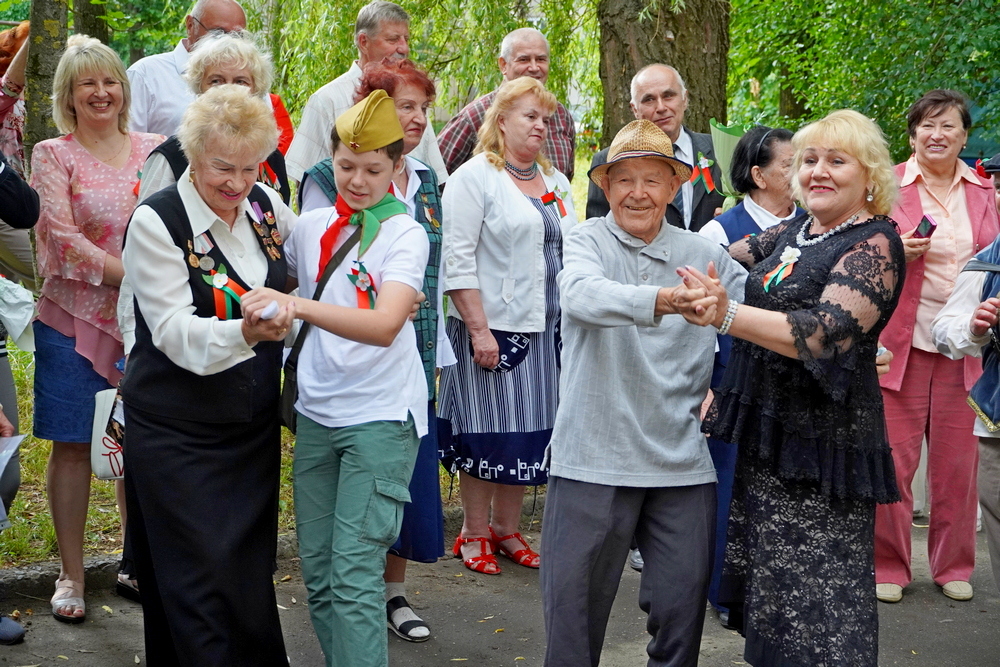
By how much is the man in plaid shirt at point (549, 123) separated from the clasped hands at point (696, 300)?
9.72ft

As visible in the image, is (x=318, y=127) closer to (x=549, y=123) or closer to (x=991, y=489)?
(x=549, y=123)

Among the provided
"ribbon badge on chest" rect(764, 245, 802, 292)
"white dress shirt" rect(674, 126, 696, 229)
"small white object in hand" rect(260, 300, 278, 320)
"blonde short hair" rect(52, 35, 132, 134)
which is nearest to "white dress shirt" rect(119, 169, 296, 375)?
"small white object in hand" rect(260, 300, 278, 320)

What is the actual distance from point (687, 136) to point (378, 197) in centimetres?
261

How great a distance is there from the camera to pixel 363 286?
11.2 feet

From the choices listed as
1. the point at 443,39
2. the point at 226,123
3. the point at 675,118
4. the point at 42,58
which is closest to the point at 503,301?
the point at 675,118

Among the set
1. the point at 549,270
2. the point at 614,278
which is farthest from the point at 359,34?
the point at 614,278

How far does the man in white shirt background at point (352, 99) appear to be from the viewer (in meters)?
4.85

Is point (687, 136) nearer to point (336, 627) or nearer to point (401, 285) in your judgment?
point (401, 285)

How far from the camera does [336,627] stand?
11.1ft

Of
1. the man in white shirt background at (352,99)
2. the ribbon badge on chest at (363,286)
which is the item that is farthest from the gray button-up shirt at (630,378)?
the man in white shirt background at (352,99)

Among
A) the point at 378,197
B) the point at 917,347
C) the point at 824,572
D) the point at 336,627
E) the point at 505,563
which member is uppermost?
the point at 378,197

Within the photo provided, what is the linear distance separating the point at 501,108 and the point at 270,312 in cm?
247

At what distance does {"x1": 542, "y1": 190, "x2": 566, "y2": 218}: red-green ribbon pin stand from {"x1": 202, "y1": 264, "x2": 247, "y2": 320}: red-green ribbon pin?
2212 millimetres

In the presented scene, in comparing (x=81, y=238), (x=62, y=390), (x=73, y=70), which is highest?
(x=73, y=70)
